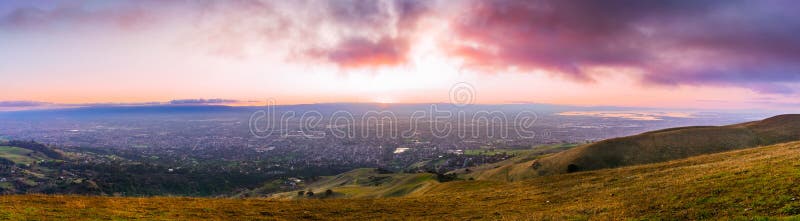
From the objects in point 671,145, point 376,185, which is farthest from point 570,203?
point 376,185

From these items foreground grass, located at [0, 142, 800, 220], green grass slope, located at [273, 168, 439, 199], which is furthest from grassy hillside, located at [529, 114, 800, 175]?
foreground grass, located at [0, 142, 800, 220]

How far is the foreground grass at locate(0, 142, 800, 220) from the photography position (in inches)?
754

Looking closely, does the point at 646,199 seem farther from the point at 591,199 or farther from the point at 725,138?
the point at 725,138

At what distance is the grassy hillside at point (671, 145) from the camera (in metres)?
66.8

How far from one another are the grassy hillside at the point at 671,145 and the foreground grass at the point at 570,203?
32740 millimetres

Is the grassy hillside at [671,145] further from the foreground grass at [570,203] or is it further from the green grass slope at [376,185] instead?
the foreground grass at [570,203]

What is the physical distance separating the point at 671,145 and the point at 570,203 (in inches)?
2255

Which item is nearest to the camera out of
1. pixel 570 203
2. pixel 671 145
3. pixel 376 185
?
pixel 570 203

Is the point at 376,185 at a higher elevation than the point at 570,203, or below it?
below

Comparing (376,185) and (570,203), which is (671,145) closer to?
(570,203)

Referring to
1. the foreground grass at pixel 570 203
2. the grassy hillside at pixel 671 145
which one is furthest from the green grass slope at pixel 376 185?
the foreground grass at pixel 570 203

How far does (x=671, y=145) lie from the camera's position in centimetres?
6981

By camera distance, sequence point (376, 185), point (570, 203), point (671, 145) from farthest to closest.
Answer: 1. point (376, 185)
2. point (671, 145)
3. point (570, 203)

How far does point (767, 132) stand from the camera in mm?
70375
